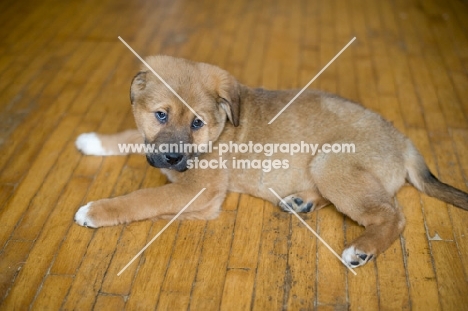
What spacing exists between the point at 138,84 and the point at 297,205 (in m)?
1.31

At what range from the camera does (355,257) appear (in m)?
2.91

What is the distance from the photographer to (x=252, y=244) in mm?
3139

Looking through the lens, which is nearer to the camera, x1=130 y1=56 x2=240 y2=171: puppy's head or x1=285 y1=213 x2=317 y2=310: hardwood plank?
x1=285 y1=213 x2=317 y2=310: hardwood plank

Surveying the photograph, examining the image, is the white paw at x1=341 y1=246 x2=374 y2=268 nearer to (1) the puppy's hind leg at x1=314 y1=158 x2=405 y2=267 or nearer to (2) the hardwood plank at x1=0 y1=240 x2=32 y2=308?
(1) the puppy's hind leg at x1=314 y1=158 x2=405 y2=267

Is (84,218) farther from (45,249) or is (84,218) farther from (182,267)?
(182,267)

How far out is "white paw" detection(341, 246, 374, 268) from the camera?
9.55 ft

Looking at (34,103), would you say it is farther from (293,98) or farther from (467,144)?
(467,144)

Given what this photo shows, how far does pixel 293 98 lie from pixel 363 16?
306cm

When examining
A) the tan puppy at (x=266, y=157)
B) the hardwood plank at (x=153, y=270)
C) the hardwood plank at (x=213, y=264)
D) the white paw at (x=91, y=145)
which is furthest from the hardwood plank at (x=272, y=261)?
the white paw at (x=91, y=145)

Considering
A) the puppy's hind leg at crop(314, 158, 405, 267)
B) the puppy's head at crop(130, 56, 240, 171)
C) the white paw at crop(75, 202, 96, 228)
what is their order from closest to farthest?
the puppy's hind leg at crop(314, 158, 405, 267)
the puppy's head at crop(130, 56, 240, 171)
the white paw at crop(75, 202, 96, 228)

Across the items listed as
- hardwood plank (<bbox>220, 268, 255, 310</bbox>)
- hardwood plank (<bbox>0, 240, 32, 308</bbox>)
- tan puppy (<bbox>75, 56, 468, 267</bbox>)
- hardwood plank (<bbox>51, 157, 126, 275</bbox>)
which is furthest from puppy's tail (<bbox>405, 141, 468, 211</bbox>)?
hardwood plank (<bbox>0, 240, 32, 308</bbox>)

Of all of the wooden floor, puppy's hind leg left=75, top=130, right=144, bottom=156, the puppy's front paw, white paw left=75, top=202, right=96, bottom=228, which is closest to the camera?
the wooden floor

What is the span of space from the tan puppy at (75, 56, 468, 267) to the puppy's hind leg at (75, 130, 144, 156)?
0.58 metres

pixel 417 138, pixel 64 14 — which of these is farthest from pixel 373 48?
pixel 64 14
